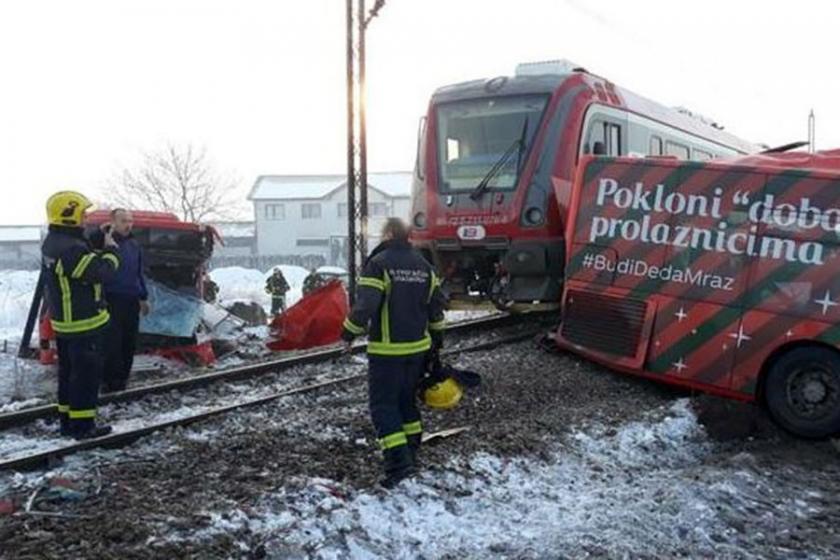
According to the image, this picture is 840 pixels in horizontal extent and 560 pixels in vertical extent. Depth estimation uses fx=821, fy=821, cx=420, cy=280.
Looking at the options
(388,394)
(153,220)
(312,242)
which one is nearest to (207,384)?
(153,220)

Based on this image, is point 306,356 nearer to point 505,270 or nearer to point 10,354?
point 505,270

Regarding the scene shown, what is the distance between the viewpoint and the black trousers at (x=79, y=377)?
5.99 metres

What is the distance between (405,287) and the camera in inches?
200

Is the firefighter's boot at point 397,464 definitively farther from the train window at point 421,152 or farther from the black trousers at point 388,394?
the train window at point 421,152

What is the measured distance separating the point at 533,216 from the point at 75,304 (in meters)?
5.59

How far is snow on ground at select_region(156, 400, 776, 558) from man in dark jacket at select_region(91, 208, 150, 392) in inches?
137

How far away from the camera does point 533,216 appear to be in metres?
9.91

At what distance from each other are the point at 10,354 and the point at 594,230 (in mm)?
7611

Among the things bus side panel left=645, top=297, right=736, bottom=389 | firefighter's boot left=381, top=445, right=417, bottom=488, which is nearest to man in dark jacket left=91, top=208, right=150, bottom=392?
firefighter's boot left=381, top=445, right=417, bottom=488

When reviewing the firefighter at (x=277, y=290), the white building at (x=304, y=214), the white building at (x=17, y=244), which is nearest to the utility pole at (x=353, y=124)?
the firefighter at (x=277, y=290)

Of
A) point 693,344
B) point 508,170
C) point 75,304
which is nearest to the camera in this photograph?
point 75,304

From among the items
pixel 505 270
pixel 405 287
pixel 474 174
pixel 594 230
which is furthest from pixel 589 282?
pixel 405 287

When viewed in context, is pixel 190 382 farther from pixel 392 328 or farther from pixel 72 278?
pixel 392 328

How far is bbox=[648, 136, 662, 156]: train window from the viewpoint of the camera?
40.3 feet
